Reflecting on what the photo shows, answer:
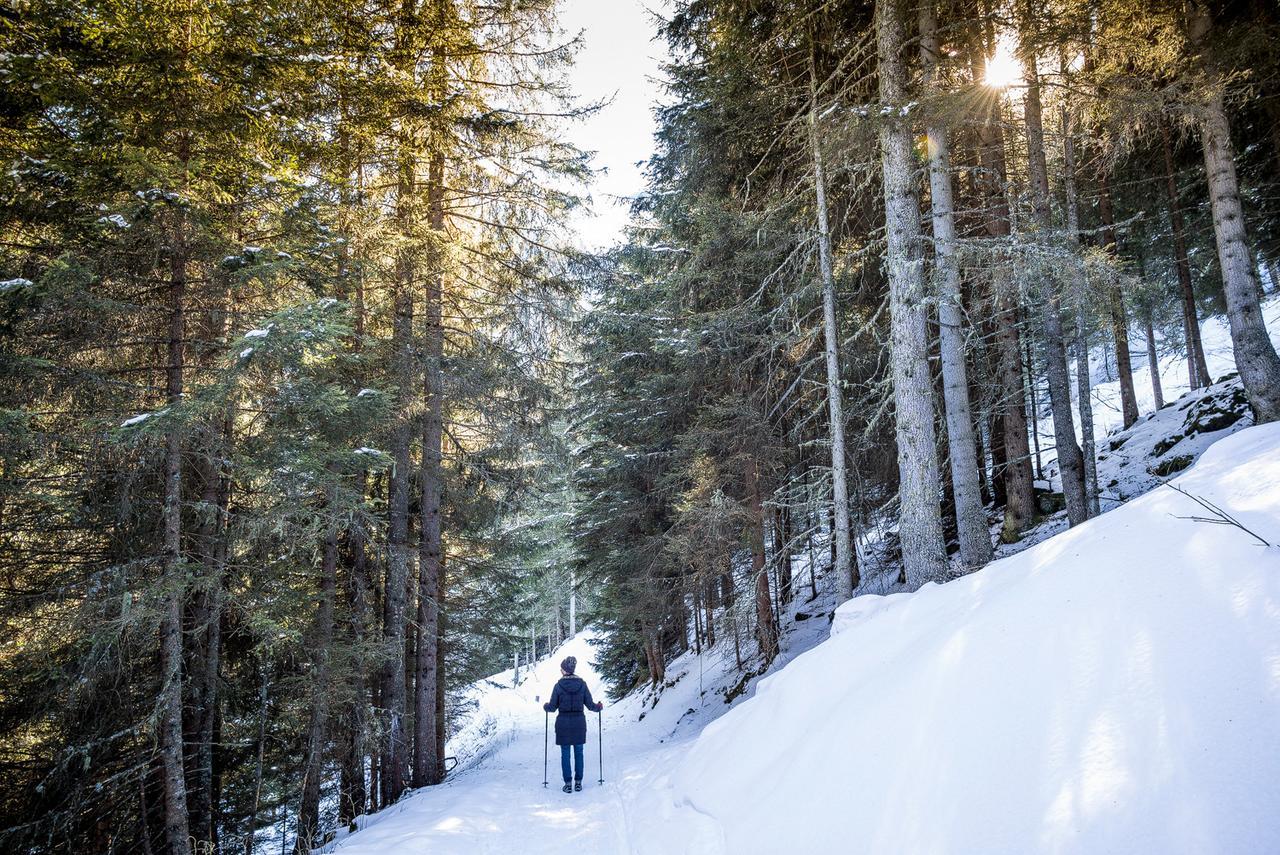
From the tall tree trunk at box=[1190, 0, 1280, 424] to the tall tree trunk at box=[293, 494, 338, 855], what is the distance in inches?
506

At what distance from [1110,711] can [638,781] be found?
21.6 ft

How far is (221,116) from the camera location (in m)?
7.25

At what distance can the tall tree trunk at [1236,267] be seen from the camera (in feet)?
25.5

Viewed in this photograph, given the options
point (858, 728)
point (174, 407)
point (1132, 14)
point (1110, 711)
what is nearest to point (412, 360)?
point (174, 407)

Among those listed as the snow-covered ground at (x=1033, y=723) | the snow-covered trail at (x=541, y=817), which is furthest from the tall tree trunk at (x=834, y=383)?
the snow-covered trail at (x=541, y=817)

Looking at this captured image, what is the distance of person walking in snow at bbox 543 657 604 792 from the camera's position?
25.8 ft

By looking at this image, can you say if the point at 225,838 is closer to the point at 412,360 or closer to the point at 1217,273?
the point at 412,360

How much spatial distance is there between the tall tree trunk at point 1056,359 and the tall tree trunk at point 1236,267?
197 centimetres

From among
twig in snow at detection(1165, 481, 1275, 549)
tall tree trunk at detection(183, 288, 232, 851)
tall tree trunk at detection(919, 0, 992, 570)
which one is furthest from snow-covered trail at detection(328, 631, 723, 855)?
tall tree trunk at detection(919, 0, 992, 570)

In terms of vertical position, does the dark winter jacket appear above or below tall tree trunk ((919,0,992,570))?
below

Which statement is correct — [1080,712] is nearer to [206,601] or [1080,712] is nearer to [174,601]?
[174,601]

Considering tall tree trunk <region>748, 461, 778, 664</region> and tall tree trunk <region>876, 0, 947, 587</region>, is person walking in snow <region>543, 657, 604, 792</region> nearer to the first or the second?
tall tree trunk <region>748, 461, 778, 664</region>

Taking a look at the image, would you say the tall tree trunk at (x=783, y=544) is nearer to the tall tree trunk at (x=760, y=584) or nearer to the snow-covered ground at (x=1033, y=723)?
the tall tree trunk at (x=760, y=584)

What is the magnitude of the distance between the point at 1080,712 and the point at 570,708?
6.82 metres
